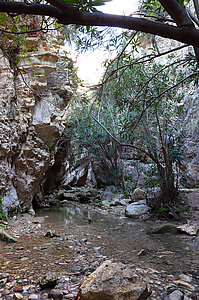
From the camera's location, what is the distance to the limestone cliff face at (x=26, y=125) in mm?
5729

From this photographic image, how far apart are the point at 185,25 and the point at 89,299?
2337mm

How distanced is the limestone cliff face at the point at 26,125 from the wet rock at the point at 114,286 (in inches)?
184

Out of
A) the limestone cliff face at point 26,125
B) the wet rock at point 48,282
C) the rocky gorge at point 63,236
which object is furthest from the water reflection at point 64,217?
the wet rock at point 48,282

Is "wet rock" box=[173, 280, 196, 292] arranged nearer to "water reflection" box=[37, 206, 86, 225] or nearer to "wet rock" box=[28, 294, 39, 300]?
"wet rock" box=[28, 294, 39, 300]

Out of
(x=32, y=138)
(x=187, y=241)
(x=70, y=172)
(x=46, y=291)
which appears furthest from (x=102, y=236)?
(x=70, y=172)

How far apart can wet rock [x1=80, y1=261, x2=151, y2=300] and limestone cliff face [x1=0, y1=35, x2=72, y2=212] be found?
4680 mm

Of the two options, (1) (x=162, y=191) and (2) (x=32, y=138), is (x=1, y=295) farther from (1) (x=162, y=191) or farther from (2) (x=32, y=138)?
(2) (x=32, y=138)

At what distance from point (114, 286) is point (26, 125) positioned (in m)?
6.34

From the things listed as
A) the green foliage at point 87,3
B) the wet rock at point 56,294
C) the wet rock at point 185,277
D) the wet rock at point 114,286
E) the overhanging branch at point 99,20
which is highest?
the green foliage at point 87,3

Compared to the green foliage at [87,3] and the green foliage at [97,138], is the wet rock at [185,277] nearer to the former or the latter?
the green foliage at [87,3]

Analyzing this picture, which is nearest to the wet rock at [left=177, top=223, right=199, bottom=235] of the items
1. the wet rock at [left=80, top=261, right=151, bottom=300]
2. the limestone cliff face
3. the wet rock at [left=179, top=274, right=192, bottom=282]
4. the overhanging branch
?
the wet rock at [left=179, top=274, right=192, bottom=282]

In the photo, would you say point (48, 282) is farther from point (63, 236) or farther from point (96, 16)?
point (96, 16)

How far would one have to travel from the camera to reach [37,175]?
7625mm

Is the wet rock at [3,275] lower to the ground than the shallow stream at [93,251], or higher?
higher
